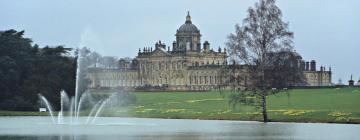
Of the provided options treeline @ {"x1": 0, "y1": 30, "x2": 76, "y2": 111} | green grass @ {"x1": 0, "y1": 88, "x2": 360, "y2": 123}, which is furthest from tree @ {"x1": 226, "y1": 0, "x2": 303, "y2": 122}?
treeline @ {"x1": 0, "y1": 30, "x2": 76, "y2": 111}

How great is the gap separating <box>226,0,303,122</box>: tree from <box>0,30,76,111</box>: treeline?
32.4m

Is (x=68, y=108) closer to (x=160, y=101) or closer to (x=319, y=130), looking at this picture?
(x=160, y=101)

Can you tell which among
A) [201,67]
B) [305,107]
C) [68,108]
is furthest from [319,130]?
[201,67]

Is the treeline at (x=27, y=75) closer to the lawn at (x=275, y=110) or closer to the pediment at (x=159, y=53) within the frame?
the lawn at (x=275, y=110)

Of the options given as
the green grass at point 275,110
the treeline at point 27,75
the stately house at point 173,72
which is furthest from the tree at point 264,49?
the stately house at point 173,72

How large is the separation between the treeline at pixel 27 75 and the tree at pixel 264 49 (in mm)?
32396

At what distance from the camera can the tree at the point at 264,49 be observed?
216 ft

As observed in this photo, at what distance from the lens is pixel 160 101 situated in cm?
10662

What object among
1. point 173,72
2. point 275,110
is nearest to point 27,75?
point 275,110

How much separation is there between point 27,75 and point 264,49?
38849 mm

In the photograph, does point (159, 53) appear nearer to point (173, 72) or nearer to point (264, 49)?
point (173, 72)

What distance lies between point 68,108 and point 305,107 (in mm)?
28390

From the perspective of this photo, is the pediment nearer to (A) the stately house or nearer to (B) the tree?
(A) the stately house

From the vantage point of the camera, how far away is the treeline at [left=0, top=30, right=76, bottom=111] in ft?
312
